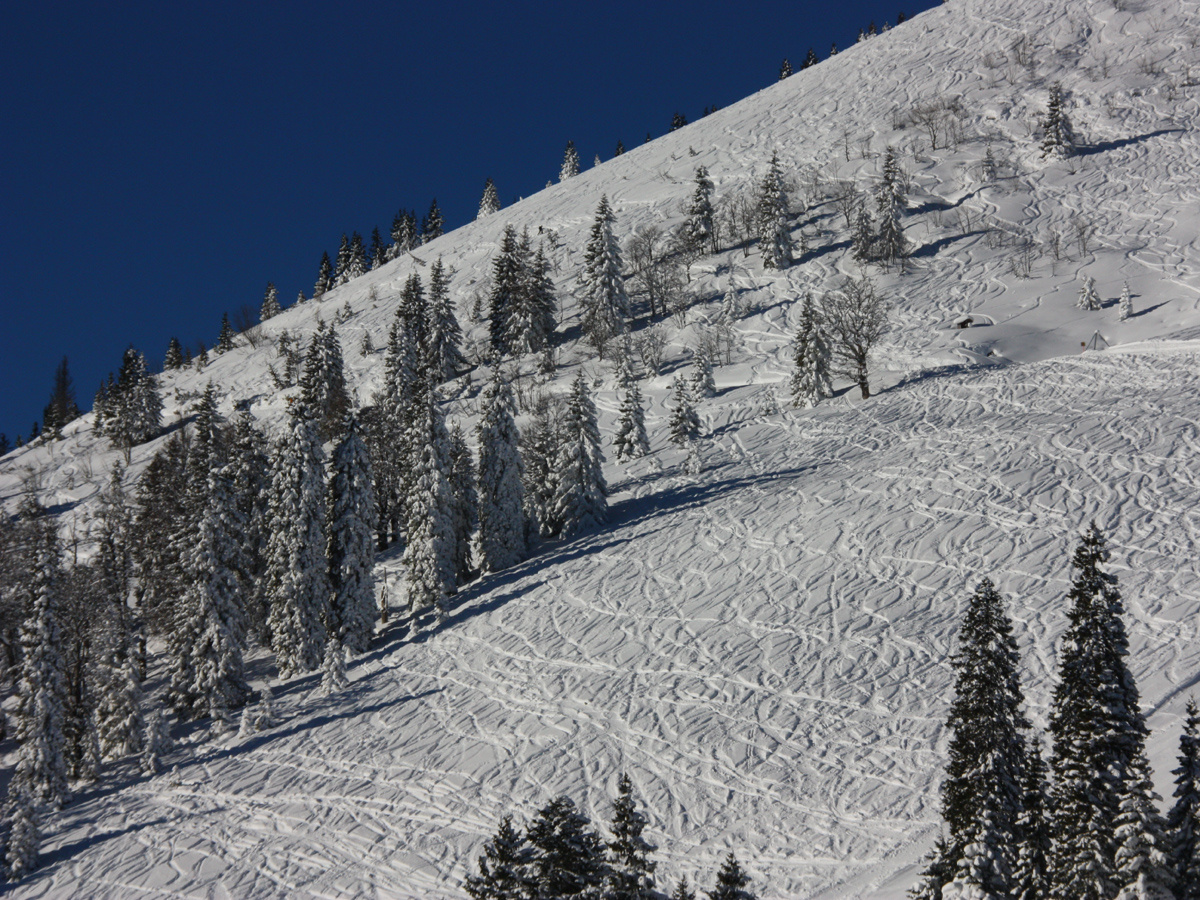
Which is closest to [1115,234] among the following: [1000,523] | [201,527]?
[1000,523]

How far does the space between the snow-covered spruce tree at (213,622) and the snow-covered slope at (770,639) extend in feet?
10.7

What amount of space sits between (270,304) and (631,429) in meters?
96.0

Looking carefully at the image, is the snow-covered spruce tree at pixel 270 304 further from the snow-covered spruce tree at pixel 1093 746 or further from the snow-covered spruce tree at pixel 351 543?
the snow-covered spruce tree at pixel 1093 746

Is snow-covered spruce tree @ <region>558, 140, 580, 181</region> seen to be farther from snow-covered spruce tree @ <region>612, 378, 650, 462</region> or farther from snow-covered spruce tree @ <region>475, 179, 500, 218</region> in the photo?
snow-covered spruce tree @ <region>612, 378, 650, 462</region>

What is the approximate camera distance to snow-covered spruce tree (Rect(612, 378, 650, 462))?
5547 cm

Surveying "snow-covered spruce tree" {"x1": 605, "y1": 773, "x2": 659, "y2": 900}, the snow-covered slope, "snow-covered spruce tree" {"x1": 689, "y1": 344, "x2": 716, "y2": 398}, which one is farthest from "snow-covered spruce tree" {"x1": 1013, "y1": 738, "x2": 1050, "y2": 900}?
"snow-covered spruce tree" {"x1": 689, "y1": 344, "x2": 716, "y2": 398}

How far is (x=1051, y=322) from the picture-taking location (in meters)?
62.5

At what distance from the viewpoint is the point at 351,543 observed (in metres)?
39.4

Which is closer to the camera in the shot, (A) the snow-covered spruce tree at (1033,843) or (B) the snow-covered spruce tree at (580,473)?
(A) the snow-covered spruce tree at (1033,843)

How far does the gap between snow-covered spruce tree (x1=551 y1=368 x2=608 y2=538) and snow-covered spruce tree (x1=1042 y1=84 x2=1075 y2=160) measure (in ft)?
248

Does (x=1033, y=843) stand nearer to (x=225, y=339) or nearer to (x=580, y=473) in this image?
(x=580, y=473)

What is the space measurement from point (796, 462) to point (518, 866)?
37.4m

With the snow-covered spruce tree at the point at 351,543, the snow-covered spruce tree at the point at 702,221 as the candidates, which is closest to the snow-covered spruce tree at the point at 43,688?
the snow-covered spruce tree at the point at 351,543

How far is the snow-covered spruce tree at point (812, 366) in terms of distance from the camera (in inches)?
2205
